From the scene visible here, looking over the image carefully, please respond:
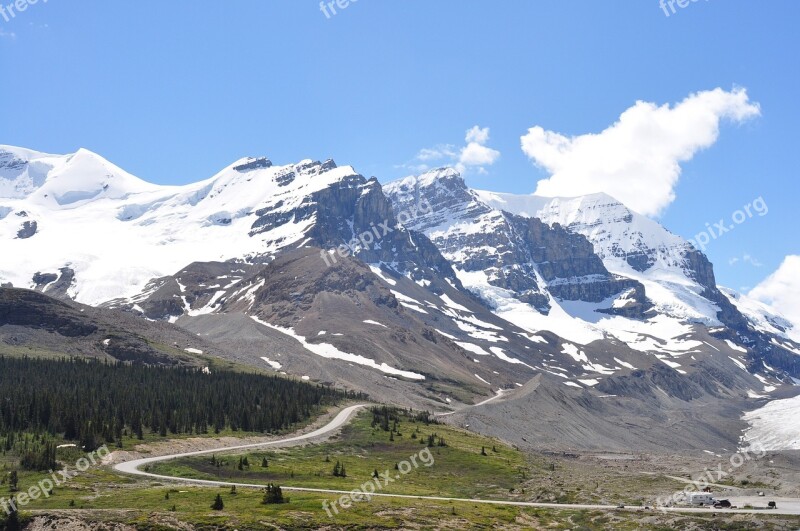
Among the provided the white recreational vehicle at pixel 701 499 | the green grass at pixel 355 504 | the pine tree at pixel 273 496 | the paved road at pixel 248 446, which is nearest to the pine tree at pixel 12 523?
the green grass at pixel 355 504

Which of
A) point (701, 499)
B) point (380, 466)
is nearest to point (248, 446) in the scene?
point (380, 466)

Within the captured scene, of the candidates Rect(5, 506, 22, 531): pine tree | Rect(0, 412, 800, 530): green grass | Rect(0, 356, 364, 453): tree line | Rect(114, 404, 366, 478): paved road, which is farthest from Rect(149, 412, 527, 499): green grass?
Rect(5, 506, 22, 531): pine tree

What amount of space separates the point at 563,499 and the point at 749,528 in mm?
27797

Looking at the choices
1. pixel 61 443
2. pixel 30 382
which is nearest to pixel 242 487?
pixel 61 443

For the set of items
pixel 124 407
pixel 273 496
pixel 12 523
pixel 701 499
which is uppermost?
pixel 124 407

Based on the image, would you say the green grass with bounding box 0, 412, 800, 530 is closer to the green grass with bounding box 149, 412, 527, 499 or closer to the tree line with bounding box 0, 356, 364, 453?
the green grass with bounding box 149, 412, 527, 499

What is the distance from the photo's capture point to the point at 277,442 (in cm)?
14350

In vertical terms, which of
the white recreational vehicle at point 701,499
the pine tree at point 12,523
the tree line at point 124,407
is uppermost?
the tree line at point 124,407

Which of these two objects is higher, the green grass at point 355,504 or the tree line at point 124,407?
the tree line at point 124,407

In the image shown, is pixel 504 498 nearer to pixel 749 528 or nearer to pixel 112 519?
pixel 749 528

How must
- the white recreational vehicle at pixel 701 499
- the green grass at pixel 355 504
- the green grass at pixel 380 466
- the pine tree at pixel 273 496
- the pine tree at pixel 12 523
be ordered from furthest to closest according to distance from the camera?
1. the green grass at pixel 380 466
2. the white recreational vehicle at pixel 701 499
3. the pine tree at pixel 273 496
4. the green grass at pixel 355 504
5. the pine tree at pixel 12 523

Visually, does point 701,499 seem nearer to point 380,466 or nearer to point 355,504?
point 355,504

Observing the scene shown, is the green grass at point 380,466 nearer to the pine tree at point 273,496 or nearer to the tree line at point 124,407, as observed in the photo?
the pine tree at point 273,496

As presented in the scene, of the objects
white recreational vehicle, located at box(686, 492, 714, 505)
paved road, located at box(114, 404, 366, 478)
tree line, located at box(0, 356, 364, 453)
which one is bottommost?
white recreational vehicle, located at box(686, 492, 714, 505)
